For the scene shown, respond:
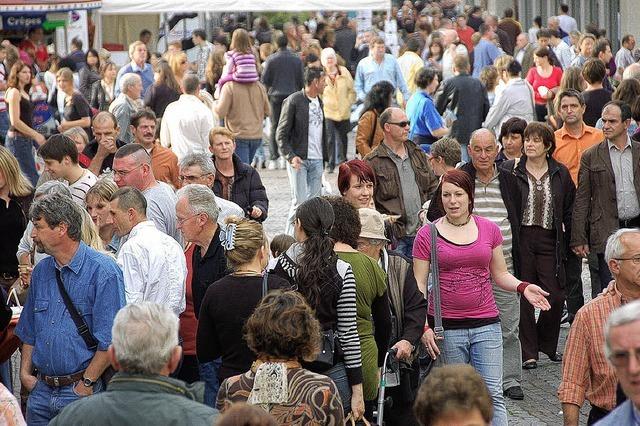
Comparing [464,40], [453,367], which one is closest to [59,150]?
[453,367]

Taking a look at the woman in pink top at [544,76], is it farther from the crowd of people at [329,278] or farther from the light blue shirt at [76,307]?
the light blue shirt at [76,307]

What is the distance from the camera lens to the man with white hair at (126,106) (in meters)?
13.3

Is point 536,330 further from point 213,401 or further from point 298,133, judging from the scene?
point 298,133

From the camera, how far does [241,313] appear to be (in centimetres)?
617

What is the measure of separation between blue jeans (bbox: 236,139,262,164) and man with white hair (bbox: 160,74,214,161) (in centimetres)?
216

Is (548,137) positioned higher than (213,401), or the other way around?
(548,137)

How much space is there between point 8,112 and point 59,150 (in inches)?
307

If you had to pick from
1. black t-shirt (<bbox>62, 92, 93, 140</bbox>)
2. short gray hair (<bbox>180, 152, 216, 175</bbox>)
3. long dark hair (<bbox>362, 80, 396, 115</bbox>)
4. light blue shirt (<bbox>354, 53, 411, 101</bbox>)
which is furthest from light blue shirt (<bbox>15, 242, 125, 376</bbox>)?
light blue shirt (<bbox>354, 53, 411, 101</bbox>)

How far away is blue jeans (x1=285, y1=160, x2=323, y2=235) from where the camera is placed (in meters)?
14.8

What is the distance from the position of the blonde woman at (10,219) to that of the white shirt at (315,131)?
6125 millimetres

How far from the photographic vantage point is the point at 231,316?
20.2ft

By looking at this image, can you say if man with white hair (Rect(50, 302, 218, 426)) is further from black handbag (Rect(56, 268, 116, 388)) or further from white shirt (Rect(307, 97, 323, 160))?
white shirt (Rect(307, 97, 323, 160))

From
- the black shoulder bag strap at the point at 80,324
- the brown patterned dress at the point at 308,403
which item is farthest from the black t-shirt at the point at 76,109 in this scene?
the brown patterned dress at the point at 308,403

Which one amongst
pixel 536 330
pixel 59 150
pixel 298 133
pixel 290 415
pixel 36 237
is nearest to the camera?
pixel 290 415
